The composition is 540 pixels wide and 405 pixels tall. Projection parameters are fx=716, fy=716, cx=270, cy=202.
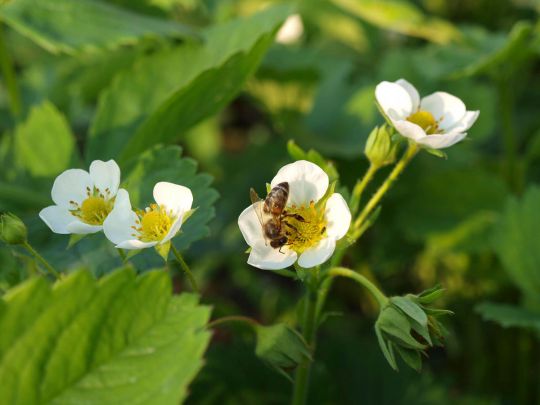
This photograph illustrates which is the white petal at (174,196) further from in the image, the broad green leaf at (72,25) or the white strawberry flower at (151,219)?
the broad green leaf at (72,25)

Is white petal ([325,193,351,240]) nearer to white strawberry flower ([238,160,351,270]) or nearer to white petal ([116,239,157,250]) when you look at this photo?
white strawberry flower ([238,160,351,270])

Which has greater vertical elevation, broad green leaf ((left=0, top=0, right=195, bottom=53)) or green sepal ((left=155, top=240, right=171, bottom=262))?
green sepal ((left=155, top=240, right=171, bottom=262))

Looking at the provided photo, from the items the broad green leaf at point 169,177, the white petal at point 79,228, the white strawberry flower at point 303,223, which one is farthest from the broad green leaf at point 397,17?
the white petal at point 79,228

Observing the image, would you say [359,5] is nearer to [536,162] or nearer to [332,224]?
[536,162]

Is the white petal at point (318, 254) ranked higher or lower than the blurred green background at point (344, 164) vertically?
higher

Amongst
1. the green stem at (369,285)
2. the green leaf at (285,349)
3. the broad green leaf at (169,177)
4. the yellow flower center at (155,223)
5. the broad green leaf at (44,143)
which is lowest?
the broad green leaf at (44,143)

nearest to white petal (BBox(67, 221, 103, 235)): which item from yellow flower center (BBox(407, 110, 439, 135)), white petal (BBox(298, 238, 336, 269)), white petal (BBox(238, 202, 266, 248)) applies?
white petal (BBox(238, 202, 266, 248))
